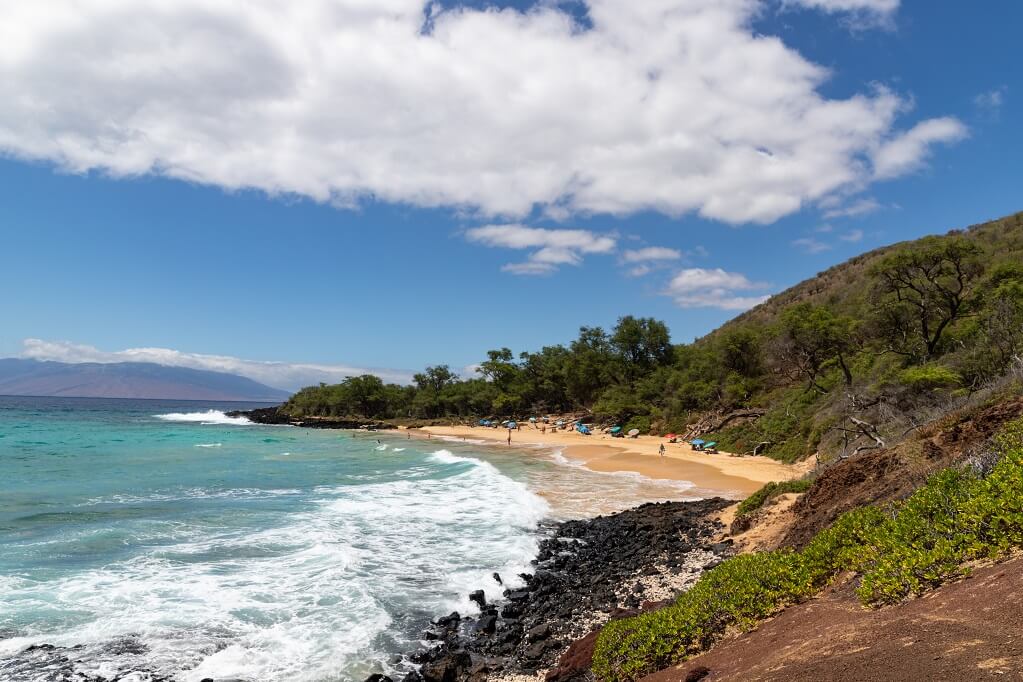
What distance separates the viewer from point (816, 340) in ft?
124

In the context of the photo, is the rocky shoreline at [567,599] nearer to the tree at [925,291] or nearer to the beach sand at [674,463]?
the beach sand at [674,463]

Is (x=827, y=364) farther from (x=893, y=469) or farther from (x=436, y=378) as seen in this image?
(x=436, y=378)

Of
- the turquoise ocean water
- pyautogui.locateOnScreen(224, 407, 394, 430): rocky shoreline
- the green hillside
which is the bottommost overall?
pyautogui.locateOnScreen(224, 407, 394, 430): rocky shoreline

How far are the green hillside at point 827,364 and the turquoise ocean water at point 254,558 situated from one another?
10.8 meters

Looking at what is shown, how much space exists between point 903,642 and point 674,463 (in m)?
32.9

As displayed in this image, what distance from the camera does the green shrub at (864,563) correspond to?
597cm

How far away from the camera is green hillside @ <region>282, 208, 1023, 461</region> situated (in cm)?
2234

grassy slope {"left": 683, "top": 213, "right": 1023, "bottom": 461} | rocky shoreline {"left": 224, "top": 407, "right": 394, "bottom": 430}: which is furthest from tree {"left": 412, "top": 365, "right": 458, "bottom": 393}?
grassy slope {"left": 683, "top": 213, "right": 1023, "bottom": 461}

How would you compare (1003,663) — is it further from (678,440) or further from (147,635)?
(678,440)

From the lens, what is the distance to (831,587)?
761 cm

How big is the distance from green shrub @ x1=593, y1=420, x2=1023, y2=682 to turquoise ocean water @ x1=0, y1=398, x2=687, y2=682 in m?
5.41

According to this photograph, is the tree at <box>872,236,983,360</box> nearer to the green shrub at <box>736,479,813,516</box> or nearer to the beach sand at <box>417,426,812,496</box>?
the beach sand at <box>417,426,812,496</box>

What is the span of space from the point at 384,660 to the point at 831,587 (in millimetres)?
7875

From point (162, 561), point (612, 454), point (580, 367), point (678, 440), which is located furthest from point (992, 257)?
point (162, 561)
